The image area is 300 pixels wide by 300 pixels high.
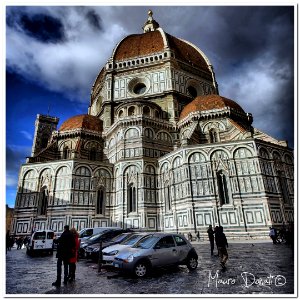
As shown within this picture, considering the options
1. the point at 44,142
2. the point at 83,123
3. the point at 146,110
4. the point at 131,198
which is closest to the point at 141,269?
the point at 131,198

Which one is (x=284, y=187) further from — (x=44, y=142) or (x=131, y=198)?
(x=44, y=142)

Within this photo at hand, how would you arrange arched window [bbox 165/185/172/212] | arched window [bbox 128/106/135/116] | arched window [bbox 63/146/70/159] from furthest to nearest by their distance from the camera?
arched window [bbox 63/146/70/159], arched window [bbox 128/106/135/116], arched window [bbox 165/185/172/212]

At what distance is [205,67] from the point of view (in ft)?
120

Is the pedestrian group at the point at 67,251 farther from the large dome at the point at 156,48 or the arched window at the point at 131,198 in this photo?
the large dome at the point at 156,48

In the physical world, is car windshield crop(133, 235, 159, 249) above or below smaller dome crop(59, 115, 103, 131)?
below

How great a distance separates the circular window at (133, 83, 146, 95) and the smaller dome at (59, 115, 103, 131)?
6224 mm

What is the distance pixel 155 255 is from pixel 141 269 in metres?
0.58

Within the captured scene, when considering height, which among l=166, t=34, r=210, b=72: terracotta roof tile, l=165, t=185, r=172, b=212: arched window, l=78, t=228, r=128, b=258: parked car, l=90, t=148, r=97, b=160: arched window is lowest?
l=78, t=228, r=128, b=258: parked car

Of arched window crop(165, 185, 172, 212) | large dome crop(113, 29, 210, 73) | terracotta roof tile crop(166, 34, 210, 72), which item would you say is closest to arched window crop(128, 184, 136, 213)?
arched window crop(165, 185, 172, 212)

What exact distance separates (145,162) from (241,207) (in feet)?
32.3

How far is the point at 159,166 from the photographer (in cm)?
2497

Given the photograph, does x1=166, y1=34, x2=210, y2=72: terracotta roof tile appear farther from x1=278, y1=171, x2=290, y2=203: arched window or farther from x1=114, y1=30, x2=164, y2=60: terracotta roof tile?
x1=278, y1=171, x2=290, y2=203: arched window

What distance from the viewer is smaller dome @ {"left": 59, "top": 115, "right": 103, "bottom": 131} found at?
1156 inches
